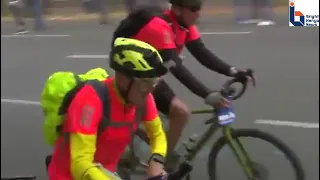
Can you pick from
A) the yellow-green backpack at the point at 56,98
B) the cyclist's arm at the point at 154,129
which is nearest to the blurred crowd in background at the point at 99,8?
the cyclist's arm at the point at 154,129

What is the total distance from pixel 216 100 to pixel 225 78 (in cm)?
397

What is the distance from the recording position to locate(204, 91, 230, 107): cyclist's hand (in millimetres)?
4715

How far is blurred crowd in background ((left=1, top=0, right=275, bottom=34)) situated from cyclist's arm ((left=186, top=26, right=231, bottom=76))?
31.5 ft

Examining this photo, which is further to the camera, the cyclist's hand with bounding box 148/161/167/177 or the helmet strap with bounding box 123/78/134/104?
the cyclist's hand with bounding box 148/161/167/177

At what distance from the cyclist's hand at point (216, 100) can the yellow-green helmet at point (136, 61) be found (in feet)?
6.19

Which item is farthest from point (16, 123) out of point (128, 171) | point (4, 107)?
point (128, 171)

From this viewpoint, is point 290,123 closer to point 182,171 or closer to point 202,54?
point 202,54

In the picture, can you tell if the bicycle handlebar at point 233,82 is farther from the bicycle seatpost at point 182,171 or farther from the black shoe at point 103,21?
the black shoe at point 103,21

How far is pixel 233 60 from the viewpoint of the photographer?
11.1m

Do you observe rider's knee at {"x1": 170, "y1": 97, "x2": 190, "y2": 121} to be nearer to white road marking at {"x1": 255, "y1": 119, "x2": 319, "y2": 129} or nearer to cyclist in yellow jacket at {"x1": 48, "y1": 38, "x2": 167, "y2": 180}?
cyclist in yellow jacket at {"x1": 48, "y1": 38, "x2": 167, "y2": 180}

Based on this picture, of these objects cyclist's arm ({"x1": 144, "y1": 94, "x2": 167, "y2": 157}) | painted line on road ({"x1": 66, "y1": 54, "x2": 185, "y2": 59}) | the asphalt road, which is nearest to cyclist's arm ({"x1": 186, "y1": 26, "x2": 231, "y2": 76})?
the asphalt road

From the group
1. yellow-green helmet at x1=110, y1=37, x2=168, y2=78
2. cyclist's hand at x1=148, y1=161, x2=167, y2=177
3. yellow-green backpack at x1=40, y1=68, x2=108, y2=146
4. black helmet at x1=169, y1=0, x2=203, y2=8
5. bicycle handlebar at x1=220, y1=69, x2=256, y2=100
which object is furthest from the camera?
bicycle handlebar at x1=220, y1=69, x2=256, y2=100

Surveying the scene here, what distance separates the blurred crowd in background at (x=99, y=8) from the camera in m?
15.3

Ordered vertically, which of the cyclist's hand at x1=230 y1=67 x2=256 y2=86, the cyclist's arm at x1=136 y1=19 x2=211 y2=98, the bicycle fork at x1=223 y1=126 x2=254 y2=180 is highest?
the cyclist's arm at x1=136 y1=19 x2=211 y2=98
